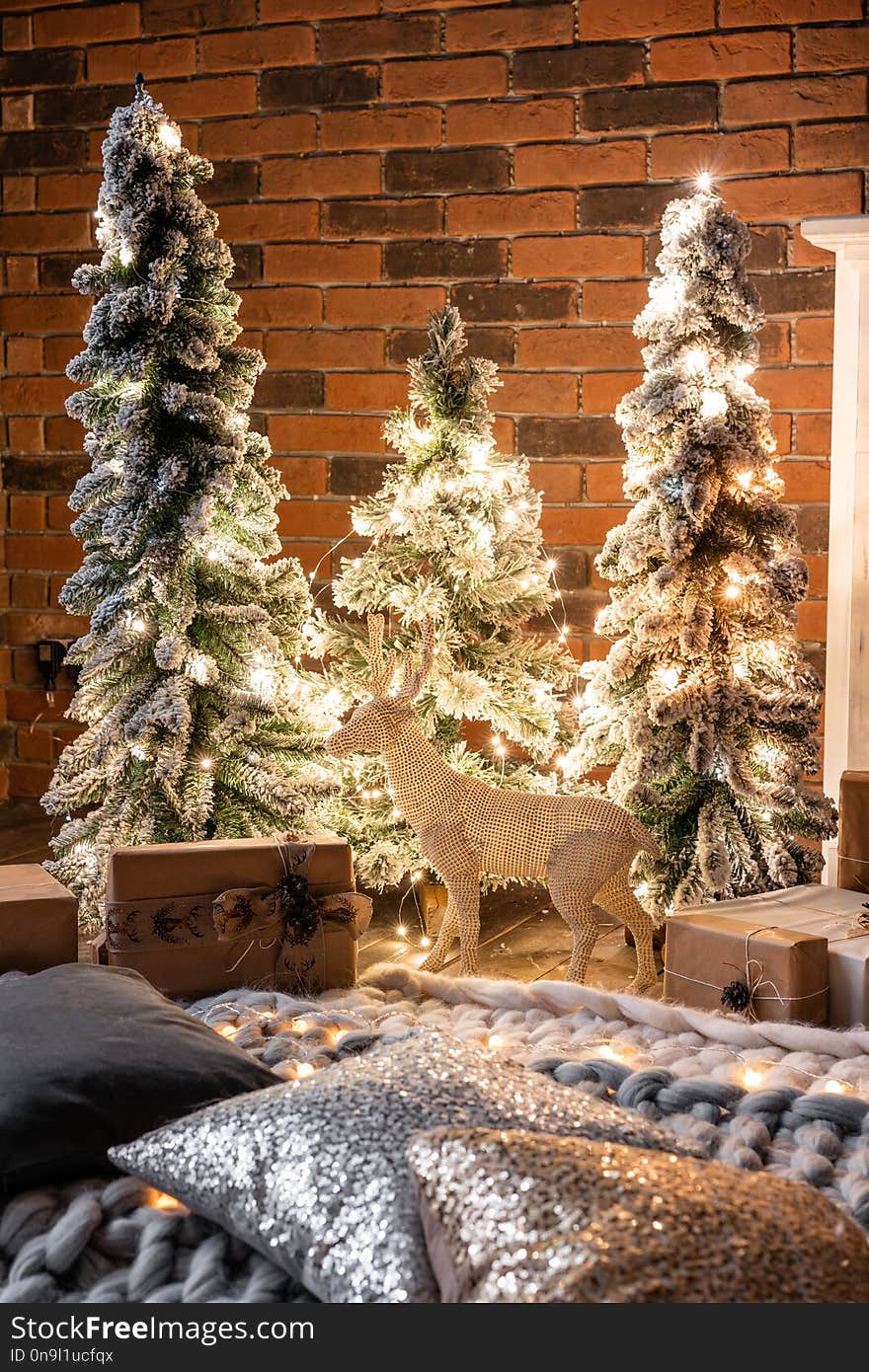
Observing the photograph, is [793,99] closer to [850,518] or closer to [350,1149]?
[850,518]

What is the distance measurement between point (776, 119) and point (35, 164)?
207 cm

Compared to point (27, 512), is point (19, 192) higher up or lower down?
higher up

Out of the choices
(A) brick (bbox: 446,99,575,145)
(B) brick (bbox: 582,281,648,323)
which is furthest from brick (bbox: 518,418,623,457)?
(A) brick (bbox: 446,99,575,145)

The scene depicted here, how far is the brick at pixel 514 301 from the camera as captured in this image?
3371 millimetres

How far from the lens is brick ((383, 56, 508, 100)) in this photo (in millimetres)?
3373

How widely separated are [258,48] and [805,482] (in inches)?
72.8

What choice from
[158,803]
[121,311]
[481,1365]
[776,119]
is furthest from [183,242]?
[481,1365]

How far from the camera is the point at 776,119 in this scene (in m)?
3.16

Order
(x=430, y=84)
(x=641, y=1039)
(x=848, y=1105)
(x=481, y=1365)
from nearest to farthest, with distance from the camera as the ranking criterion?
(x=481, y=1365), (x=848, y=1105), (x=641, y=1039), (x=430, y=84)

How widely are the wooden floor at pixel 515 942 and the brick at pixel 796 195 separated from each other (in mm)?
1683

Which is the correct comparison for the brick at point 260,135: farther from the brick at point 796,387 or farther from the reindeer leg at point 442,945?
the reindeer leg at point 442,945

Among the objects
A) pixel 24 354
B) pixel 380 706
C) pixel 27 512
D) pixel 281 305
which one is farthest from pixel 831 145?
pixel 27 512

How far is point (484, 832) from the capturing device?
232cm

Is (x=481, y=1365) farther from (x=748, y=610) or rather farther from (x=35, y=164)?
(x=35, y=164)
